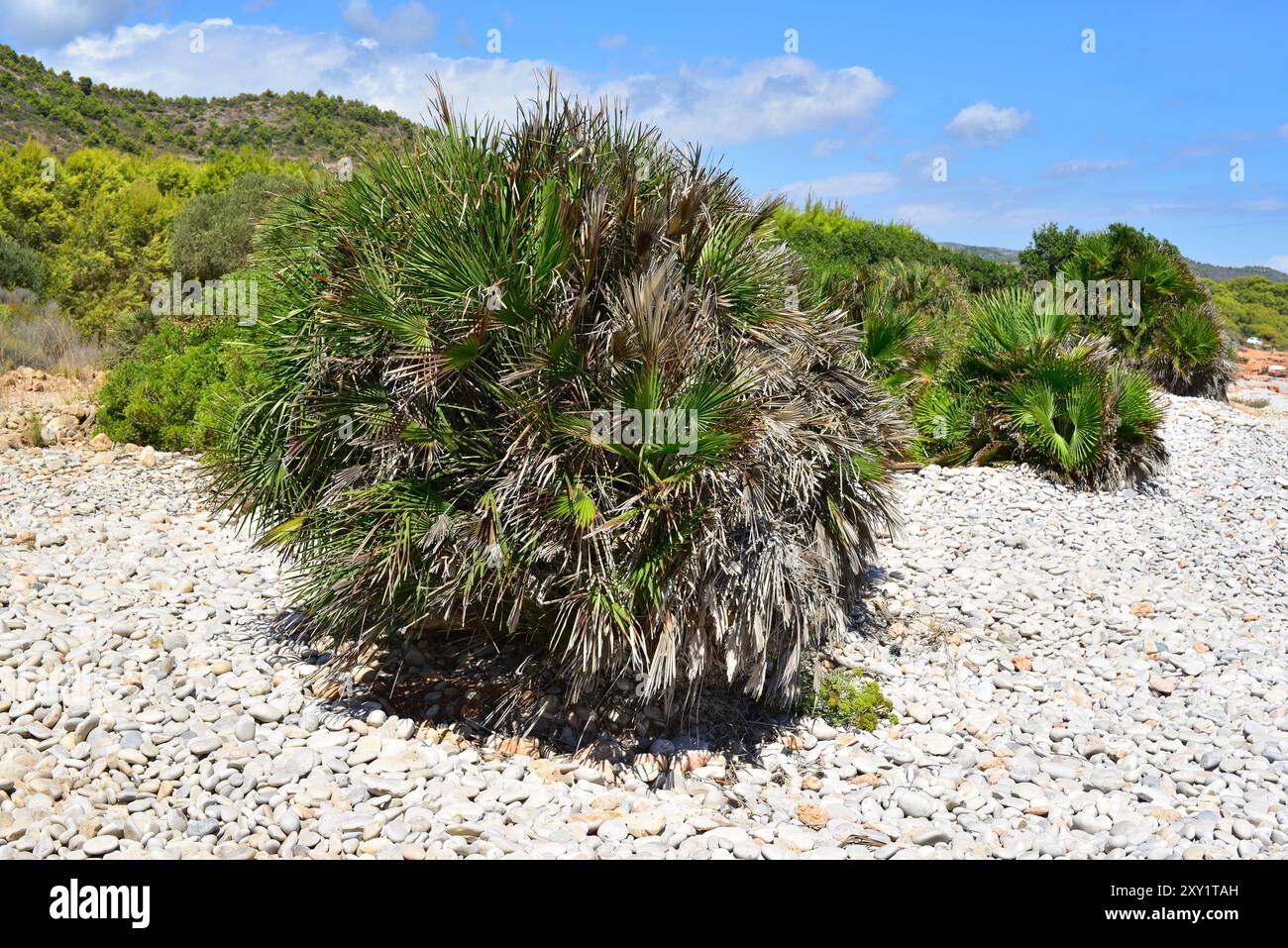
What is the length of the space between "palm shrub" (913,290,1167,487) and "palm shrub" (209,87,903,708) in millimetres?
5048

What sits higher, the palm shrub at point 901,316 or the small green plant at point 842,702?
the palm shrub at point 901,316

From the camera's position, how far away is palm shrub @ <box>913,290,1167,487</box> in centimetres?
966

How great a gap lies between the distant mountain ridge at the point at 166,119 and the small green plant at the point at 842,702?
3479 centimetres

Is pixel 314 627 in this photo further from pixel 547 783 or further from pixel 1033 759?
pixel 1033 759

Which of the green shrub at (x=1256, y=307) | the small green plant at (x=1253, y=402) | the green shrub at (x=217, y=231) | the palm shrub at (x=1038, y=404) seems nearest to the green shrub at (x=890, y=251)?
the small green plant at (x=1253, y=402)

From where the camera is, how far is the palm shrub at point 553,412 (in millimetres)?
4523

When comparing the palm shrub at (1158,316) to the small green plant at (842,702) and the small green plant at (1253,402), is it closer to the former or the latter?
the small green plant at (1253,402)

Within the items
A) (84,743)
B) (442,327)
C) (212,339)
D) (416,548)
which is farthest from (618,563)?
(212,339)

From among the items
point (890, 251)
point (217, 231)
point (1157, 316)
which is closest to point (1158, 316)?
point (1157, 316)

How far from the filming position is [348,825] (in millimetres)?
3980

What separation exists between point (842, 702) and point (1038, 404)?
5.60 metres

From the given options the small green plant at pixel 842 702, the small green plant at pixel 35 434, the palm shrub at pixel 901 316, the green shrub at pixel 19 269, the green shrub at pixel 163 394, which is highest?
the green shrub at pixel 19 269

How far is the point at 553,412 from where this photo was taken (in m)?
4.59

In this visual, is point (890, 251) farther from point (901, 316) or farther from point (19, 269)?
point (19, 269)
